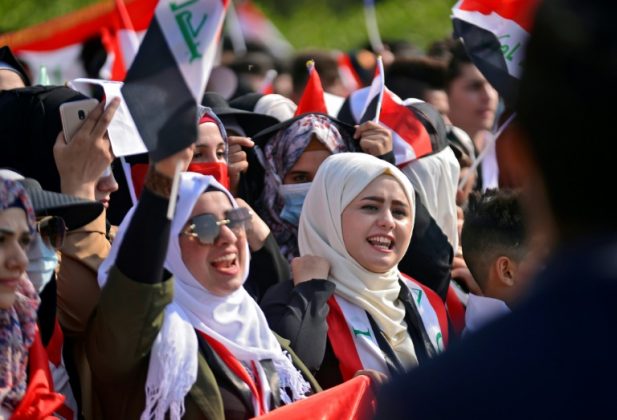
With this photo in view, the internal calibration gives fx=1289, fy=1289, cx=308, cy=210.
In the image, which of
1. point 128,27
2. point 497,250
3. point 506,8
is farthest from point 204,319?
point 128,27

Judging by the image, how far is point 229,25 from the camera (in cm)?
1219

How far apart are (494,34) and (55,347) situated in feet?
10.4

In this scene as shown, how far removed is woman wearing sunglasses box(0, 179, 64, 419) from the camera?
3.46 m

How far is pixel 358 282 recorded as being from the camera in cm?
488

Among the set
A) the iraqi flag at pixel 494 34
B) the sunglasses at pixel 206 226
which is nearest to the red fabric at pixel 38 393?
the sunglasses at pixel 206 226

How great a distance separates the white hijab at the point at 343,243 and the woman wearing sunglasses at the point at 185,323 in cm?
65

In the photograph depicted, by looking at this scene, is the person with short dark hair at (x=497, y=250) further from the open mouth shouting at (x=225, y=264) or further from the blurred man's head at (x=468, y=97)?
the blurred man's head at (x=468, y=97)

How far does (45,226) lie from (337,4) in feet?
63.8

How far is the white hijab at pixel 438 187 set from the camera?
19.6 feet

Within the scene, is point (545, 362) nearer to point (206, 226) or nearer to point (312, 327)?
point (206, 226)

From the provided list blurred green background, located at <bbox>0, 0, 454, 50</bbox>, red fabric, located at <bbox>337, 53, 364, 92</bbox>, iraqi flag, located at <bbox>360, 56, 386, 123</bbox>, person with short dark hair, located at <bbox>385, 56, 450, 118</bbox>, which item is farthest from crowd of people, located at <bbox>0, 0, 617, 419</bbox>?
blurred green background, located at <bbox>0, 0, 454, 50</bbox>

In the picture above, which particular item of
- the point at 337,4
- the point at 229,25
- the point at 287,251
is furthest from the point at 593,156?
the point at 337,4

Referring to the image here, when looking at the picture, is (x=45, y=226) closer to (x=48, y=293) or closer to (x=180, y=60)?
(x=48, y=293)

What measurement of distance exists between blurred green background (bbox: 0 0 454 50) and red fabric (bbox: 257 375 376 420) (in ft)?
39.2
